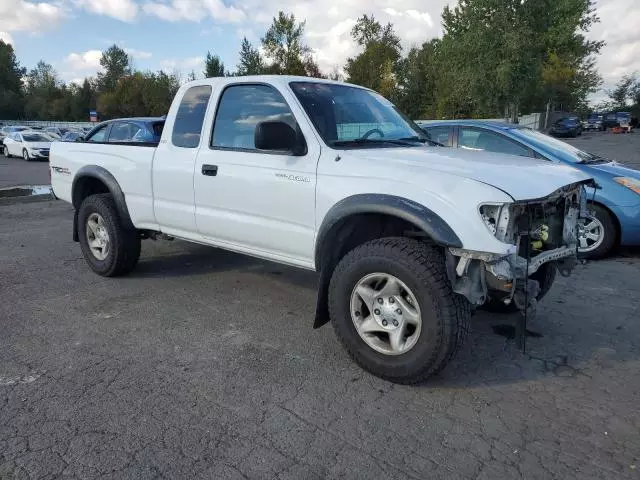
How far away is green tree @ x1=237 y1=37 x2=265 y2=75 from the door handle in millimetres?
51667

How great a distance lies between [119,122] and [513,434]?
7.58 metres

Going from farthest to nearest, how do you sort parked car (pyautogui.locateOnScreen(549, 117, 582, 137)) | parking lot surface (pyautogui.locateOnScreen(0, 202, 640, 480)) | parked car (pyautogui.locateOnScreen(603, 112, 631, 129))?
parked car (pyautogui.locateOnScreen(603, 112, 631, 129)), parked car (pyautogui.locateOnScreen(549, 117, 582, 137)), parking lot surface (pyautogui.locateOnScreen(0, 202, 640, 480))

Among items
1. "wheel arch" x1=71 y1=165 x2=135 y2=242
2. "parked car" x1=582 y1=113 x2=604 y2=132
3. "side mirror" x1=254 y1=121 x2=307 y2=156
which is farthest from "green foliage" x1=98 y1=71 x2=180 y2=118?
"side mirror" x1=254 y1=121 x2=307 y2=156

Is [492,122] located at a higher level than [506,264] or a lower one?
higher

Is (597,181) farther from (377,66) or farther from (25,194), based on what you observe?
(377,66)

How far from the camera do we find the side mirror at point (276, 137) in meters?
3.65

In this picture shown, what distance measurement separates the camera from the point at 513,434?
2887 millimetres

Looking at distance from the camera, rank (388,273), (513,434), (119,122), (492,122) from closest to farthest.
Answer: (513,434), (388,273), (492,122), (119,122)

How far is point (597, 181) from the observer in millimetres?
6406

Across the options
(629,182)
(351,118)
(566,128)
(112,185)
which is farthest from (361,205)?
(566,128)

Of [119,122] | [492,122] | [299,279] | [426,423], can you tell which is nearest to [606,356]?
[426,423]

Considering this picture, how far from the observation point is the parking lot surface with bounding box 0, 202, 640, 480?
8.66 ft

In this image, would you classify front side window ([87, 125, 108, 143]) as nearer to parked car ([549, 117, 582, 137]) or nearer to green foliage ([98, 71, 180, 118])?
parked car ([549, 117, 582, 137])

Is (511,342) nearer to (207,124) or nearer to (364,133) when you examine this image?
(364,133)
